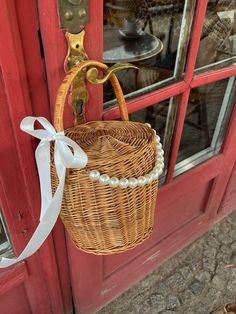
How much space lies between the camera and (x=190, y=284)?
4.73 feet

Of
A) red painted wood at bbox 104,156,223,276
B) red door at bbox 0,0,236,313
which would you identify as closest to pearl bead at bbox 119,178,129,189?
red door at bbox 0,0,236,313

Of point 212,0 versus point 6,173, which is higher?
point 212,0

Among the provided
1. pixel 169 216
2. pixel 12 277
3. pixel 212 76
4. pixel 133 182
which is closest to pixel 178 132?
pixel 212 76

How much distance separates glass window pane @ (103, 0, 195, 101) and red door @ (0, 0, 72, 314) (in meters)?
0.20

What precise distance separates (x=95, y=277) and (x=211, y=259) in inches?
25.6

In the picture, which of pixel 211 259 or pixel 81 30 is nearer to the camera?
pixel 81 30

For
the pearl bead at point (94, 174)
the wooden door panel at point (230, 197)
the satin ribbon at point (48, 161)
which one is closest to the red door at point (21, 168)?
the satin ribbon at point (48, 161)

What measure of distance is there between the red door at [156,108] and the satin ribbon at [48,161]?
129mm

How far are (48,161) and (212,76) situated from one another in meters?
0.66

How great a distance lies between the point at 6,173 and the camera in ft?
2.36

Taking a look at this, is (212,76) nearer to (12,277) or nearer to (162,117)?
(162,117)

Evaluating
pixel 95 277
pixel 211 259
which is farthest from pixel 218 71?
pixel 211 259

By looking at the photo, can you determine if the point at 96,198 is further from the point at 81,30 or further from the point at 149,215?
the point at 81,30

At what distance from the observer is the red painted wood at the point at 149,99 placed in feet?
2.66
